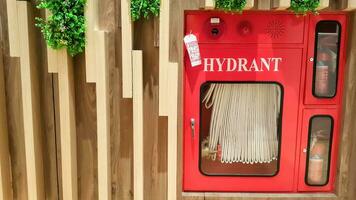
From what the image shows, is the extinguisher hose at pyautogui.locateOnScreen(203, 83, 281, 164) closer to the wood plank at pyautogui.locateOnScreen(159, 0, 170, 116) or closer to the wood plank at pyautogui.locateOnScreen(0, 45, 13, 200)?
the wood plank at pyautogui.locateOnScreen(159, 0, 170, 116)

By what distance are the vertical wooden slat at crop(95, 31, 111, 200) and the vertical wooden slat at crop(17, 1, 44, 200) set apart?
42cm

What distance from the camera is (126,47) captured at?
98.2 inches

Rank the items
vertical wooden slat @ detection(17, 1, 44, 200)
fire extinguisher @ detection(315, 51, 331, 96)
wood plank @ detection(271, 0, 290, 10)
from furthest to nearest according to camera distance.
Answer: fire extinguisher @ detection(315, 51, 331, 96) → vertical wooden slat @ detection(17, 1, 44, 200) → wood plank @ detection(271, 0, 290, 10)

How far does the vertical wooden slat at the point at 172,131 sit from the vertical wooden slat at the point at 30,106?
0.87 m

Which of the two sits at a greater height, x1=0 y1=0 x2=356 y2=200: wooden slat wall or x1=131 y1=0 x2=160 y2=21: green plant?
x1=131 y1=0 x2=160 y2=21: green plant

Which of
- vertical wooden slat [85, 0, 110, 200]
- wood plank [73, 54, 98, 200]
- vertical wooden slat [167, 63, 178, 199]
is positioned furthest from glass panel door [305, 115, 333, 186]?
wood plank [73, 54, 98, 200]

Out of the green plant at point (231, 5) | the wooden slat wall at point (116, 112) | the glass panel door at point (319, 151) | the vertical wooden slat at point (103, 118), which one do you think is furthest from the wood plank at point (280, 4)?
the vertical wooden slat at point (103, 118)

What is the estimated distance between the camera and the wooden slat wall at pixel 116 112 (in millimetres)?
2498

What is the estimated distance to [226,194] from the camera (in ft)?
8.92

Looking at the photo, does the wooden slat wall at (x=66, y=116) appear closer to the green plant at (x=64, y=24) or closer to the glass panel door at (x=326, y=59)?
the green plant at (x=64, y=24)

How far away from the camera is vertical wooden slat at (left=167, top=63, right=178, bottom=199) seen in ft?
8.23

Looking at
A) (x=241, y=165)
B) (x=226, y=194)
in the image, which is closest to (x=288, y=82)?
(x=241, y=165)

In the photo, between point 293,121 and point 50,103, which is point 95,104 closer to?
point 50,103

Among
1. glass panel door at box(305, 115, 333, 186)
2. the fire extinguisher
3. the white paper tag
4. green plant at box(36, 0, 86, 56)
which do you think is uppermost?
green plant at box(36, 0, 86, 56)
